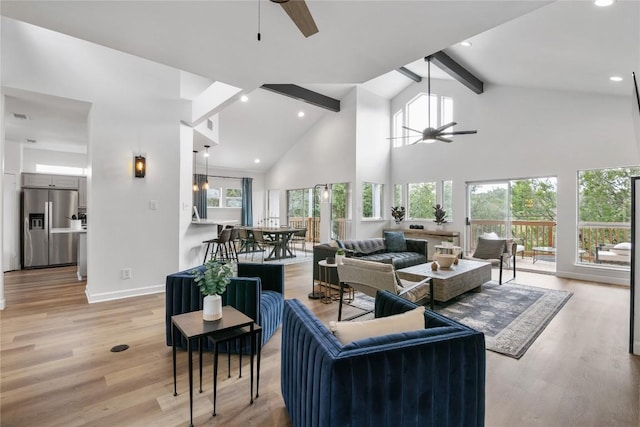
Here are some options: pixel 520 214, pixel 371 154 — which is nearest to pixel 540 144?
pixel 520 214

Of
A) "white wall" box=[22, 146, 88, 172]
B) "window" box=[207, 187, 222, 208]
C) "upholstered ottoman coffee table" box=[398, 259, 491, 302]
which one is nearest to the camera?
"upholstered ottoman coffee table" box=[398, 259, 491, 302]

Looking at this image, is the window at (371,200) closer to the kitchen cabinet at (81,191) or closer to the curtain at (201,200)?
the curtain at (201,200)

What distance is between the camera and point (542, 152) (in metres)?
6.17

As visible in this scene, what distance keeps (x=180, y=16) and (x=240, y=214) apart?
9366 mm

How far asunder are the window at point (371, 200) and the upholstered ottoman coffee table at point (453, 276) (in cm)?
383

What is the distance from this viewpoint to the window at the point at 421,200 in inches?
324

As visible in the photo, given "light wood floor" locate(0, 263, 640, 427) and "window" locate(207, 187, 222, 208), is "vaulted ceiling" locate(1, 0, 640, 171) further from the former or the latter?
"window" locate(207, 187, 222, 208)

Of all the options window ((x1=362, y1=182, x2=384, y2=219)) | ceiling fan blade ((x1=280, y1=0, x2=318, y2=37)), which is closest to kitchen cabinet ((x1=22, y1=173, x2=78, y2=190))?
window ((x1=362, y1=182, x2=384, y2=219))

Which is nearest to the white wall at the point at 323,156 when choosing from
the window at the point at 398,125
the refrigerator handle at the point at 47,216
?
the window at the point at 398,125

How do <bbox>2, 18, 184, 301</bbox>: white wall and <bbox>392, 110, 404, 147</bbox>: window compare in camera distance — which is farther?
<bbox>392, 110, 404, 147</bbox>: window

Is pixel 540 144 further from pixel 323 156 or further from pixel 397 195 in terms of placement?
pixel 323 156

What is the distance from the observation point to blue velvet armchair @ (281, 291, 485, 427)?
1.19 meters

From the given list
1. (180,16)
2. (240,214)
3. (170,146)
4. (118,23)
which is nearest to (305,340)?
(180,16)

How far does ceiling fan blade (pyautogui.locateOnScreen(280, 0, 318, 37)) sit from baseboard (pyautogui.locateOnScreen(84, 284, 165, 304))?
13.9 ft
